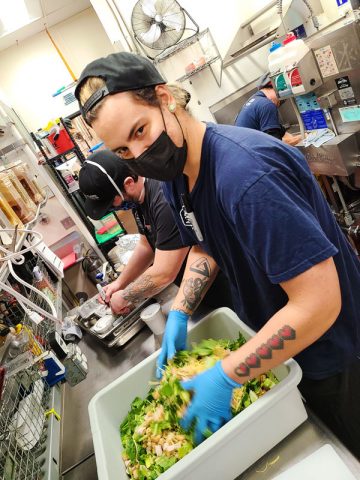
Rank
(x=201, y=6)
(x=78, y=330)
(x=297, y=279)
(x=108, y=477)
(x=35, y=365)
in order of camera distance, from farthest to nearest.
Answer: (x=201, y=6) → (x=78, y=330) → (x=35, y=365) → (x=108, y=477) → (x=297, y=279)

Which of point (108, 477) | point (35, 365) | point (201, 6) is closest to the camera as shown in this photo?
point (108, 477)

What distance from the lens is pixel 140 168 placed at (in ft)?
3.23

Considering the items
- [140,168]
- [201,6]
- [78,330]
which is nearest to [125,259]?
[78,330]

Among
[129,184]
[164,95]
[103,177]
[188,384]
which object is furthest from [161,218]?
[188,384]

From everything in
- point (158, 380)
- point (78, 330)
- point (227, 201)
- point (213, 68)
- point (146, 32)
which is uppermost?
point (146, 32)

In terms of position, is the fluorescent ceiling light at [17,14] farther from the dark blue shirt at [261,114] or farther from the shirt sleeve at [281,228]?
the shirt sleeve at [281,228]

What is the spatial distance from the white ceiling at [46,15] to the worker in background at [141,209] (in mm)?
3742

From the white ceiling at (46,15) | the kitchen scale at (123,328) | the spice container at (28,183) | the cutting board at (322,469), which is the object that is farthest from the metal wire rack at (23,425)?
the white ceiling at (46,15)

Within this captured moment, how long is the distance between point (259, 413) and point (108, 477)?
0.45 metres

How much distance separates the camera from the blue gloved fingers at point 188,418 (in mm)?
883

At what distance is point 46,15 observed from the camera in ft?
14.6

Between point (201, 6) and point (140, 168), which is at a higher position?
point (201, 6)

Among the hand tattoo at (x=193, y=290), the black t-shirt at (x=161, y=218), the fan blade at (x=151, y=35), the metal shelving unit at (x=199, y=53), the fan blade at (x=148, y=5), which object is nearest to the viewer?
the hand tattoo at (x=193, y=290)

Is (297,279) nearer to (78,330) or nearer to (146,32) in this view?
(78,330)
